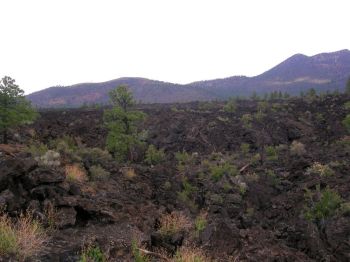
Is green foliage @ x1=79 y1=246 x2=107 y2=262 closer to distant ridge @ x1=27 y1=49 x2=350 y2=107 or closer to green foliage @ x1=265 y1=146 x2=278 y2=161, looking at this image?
green foliage @ x1=265 y1=146 x2=278 y2=161

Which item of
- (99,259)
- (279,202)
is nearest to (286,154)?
(279,202)

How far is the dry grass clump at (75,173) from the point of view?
1222cm

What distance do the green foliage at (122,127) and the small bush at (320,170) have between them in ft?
33.4

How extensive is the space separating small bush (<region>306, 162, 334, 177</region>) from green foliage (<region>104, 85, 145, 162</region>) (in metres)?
10.2

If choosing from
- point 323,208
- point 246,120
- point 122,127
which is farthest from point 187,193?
point 246,120

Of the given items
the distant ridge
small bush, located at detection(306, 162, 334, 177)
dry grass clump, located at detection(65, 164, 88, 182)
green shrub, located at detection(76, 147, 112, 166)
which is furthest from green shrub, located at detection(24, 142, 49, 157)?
the distant ridge

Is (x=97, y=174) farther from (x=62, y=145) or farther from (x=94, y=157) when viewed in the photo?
(x=62, y=145)

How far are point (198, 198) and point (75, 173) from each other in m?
7.20

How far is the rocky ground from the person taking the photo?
8938 mm

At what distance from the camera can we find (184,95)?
140625 millimetres

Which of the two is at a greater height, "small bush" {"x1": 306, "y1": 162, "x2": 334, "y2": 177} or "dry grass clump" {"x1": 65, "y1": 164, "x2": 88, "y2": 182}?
"dry grass clump" {"x1": 65, "y1": 164, "x2": 88, "y2": 182}

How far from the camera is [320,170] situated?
1950 centimetres

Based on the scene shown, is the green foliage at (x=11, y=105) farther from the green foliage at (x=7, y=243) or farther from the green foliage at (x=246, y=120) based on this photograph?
the green foliage at (x=246, y=120)

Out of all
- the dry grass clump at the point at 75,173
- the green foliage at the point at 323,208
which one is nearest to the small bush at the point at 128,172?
the dry grass clump at the point at 75,173
